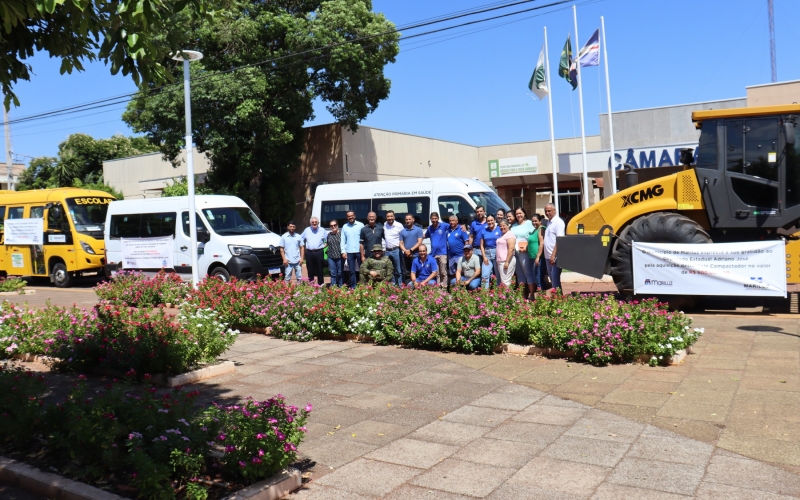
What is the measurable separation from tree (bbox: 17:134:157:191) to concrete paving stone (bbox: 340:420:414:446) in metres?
44.0

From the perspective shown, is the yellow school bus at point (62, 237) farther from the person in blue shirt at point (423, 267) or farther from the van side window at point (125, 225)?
the person in blue shirt at point (423, 267)

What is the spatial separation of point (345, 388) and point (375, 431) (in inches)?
62.0

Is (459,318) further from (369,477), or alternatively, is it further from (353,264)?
(353,264)

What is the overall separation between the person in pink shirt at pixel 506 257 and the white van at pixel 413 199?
154 inches

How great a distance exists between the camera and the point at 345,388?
761cm

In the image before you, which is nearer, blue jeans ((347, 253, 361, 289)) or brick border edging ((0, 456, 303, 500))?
brick border edging ((0, 456, 303, 500))

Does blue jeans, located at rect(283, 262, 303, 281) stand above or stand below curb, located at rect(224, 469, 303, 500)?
above

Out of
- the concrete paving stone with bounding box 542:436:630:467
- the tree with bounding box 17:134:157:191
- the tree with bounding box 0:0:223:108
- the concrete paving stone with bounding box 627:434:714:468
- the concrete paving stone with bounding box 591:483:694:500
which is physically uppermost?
the tree with bounding box 17:134:157:191

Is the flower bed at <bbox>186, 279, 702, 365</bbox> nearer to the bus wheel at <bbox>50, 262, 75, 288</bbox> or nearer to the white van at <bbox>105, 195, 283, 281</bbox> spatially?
the white van at <bbox>105, 195, 283, 281</bbox>

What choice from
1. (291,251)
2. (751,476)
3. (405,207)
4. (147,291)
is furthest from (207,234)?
(751,476)

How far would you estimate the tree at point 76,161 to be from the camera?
47.7 m

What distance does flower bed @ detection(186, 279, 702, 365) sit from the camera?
27.3ft

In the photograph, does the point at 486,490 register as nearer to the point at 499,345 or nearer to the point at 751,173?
the point at 499,345

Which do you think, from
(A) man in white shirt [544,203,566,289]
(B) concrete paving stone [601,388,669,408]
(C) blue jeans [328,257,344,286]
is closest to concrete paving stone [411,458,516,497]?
(B) concrete paving stone [601,388,669,408]
